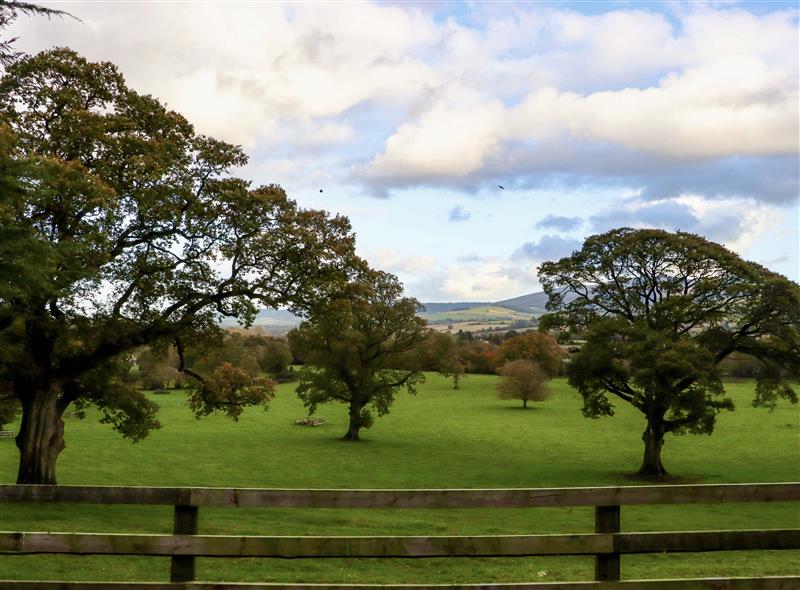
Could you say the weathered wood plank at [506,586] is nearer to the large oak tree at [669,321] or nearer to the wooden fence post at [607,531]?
the wooden fence post at [607,531]

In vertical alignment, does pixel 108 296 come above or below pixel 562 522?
above

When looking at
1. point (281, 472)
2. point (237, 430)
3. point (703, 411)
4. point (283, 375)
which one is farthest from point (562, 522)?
point (283, 375)

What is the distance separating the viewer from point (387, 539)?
7578 millimetres

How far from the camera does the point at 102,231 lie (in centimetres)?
2473

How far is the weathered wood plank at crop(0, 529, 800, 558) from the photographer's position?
24.5ft

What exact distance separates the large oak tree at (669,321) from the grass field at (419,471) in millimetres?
5562

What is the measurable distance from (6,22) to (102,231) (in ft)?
25.9

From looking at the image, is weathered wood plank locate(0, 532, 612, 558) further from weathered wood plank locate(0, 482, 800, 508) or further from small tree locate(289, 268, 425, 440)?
small tree locate(289, 268, 425, 440)

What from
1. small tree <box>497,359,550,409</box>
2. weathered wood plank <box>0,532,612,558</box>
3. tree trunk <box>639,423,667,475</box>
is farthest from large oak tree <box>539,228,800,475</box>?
small tree <box>497,359,550,409</box>

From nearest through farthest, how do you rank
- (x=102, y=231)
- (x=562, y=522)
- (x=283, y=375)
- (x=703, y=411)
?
(x=102, y=231) → (x=562, y=522) → (x=703, y=411) → (x=283, y=375)

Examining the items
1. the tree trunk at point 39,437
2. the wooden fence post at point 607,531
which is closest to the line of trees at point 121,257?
the tree trunk at point 39,437

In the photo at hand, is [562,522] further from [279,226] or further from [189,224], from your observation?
[189,224]

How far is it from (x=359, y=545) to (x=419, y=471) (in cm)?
4412

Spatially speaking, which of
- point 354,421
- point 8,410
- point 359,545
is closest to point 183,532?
point 359,545
